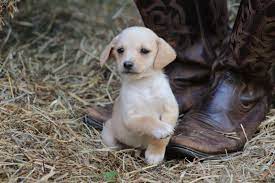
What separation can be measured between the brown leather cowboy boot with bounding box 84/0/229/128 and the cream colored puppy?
349 mm

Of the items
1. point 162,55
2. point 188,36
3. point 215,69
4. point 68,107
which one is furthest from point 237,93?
point 68,107

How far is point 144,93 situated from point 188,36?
518 millimetres

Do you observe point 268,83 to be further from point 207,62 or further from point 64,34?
point 64,34

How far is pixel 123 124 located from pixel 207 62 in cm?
64

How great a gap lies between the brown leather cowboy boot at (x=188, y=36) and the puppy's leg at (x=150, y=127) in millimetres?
471

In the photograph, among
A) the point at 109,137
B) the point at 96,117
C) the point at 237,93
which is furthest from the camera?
the point at 96,117

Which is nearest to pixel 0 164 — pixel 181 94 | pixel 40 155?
pixel 40 155

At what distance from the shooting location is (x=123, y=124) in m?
2.33

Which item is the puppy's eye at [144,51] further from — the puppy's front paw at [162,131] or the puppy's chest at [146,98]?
the puppy's front paw at [162,131]

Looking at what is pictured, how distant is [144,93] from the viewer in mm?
2328

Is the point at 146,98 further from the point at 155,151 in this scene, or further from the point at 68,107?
the point at 68,107

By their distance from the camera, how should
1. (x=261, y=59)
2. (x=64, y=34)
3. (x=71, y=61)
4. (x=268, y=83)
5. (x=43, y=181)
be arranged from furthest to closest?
(x=64, y=34)
(x=71, y=61)
(x=268, y=83)
(x=261, y=59)
(x=43, y=181)

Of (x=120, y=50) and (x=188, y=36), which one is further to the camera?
(x=188, y=36)

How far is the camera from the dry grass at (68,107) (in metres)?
2.19
